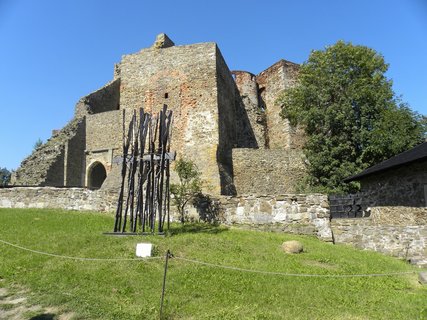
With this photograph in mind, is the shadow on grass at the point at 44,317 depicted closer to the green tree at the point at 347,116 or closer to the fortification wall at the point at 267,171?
the fortification wall at the point at 267,171

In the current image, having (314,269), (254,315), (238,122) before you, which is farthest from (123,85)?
(254,315)

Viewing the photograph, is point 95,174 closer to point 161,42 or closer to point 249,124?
point 161,42

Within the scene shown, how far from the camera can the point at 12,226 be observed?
1176 cm

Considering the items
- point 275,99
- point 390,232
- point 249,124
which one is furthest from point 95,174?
point 390,232

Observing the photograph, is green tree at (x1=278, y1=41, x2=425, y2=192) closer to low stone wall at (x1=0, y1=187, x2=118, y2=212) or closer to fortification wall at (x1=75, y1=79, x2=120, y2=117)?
low stone wall at (x1=0, y1=187, x2=118, y2=212)

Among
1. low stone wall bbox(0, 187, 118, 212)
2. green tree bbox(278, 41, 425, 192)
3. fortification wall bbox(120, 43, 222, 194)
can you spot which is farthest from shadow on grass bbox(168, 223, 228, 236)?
green tree bbox(278, 41, 425, 192)

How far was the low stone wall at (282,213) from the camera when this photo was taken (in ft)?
43.2

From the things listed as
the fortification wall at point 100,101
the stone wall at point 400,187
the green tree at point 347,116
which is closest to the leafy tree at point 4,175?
the fortification wall at point 100,101

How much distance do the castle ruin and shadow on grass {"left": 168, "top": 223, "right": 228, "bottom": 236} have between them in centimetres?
527

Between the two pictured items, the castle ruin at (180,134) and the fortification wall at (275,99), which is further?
the fortification wall at (275,99)

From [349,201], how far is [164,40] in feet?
54.3

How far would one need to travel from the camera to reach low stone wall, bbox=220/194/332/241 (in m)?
13.2

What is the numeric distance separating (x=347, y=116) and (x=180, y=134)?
10.2 m

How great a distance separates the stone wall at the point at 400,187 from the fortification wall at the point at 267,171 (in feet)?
16.4
